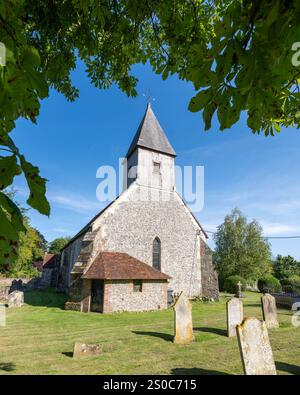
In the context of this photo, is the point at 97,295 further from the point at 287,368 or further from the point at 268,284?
the point at 268,284

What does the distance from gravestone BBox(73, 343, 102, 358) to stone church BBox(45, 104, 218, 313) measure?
8.03 metres

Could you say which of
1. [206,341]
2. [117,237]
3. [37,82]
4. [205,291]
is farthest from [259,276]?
[37,82]

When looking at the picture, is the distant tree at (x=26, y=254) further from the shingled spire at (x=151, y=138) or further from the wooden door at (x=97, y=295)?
the shingled spire at (x=151, y=138)

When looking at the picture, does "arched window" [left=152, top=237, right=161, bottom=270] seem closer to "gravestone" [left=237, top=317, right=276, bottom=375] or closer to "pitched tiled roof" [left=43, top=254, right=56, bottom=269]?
"gravestone" [left=237, top=317, right=276, bottom=375]

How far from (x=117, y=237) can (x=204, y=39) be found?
1593 centimetres

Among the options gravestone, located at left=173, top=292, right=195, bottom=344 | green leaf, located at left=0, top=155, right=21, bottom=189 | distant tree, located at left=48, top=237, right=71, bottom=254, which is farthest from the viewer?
distant tree, located at left=48, top=237, right=71, bottom=254

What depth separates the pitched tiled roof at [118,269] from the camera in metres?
15.6

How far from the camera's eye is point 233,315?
31.0ft

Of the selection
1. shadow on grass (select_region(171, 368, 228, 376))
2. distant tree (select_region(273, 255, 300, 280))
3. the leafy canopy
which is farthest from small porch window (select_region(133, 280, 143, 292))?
distant tree (select_region(273, 255, 300, 280))

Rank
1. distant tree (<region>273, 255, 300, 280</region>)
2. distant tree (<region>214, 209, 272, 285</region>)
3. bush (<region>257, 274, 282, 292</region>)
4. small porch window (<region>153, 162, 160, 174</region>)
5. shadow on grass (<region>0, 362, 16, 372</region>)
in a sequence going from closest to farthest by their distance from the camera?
shadow on grass (<region>0, 362, 16, 372</region>), small porch window (<region>153, 162, 160, 174</region>), bush (<region>257, 274, 282, 292</region>), distant tree (<region>214, 209, 272, 285</region>), distant tree (<region>273, 255, 300, 280</region>)

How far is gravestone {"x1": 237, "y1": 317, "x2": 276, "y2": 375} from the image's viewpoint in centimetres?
536

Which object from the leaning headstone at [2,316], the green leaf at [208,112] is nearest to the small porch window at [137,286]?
the leaning headstone at [2,316]

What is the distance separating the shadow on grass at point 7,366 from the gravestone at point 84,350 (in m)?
1.41

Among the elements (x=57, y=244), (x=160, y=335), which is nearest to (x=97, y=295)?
(x=160, y=335)
